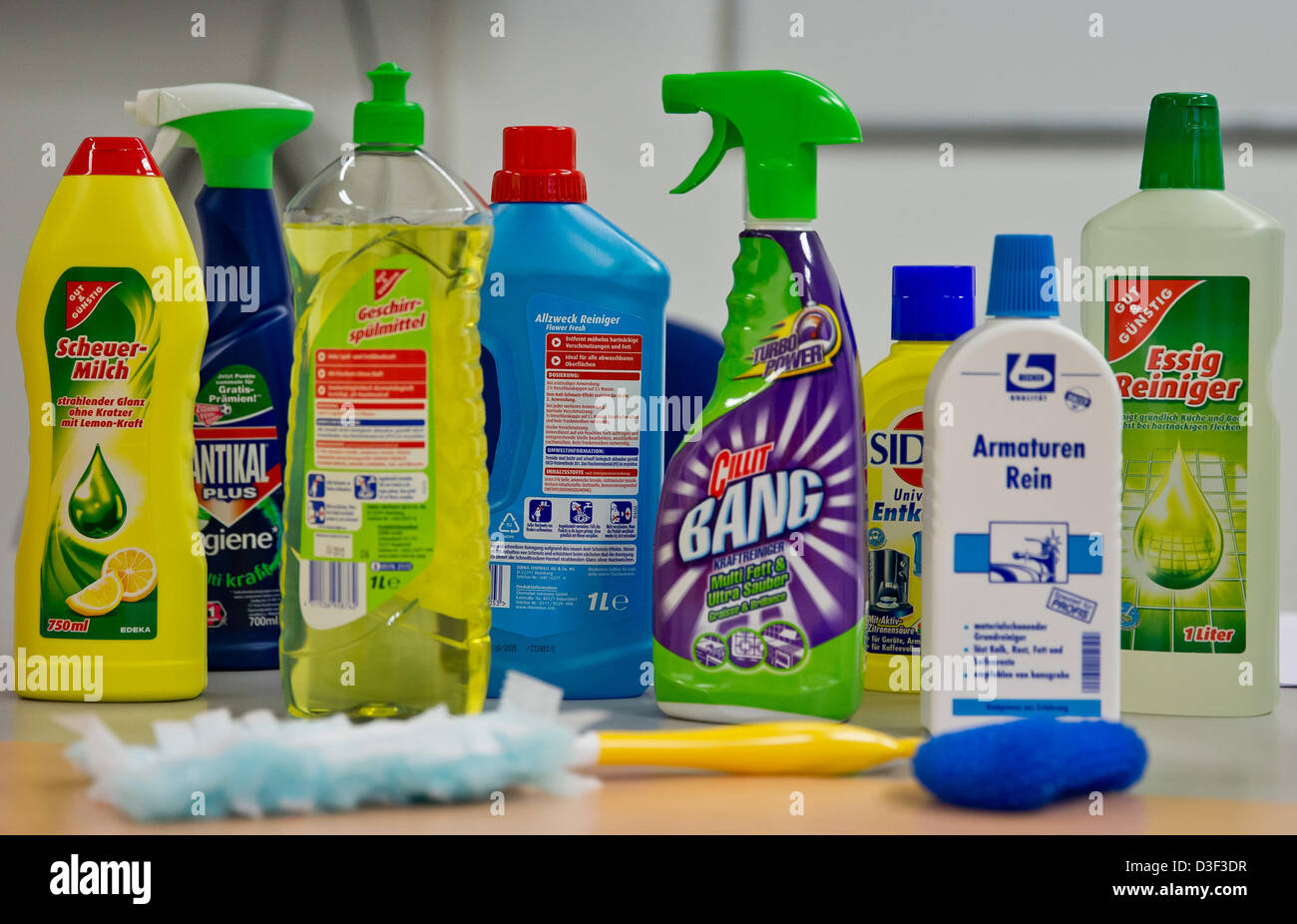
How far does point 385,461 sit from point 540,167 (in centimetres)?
25

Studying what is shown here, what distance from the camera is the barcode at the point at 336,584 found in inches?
31.7

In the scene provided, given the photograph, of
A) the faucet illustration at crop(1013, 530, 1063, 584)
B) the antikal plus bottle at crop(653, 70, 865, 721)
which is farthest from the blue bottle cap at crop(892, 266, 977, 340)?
the faucet illustration at crop(1013, 530, 1063, 584)

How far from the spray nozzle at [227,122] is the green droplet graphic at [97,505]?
0.26 metres

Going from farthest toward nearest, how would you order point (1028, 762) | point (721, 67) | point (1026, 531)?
point (721, 67) → point (1026, 531) → point (1028, 762)

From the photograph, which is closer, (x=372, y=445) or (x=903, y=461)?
(x=372, y=445)

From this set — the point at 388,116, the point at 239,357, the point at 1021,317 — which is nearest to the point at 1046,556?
the point at 1021,317

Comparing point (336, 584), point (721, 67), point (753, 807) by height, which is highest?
point (721, 67)

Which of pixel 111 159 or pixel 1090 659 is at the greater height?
pixel 111 159

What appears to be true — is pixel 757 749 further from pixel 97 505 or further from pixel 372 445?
pixel 97 505

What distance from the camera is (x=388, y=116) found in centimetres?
83

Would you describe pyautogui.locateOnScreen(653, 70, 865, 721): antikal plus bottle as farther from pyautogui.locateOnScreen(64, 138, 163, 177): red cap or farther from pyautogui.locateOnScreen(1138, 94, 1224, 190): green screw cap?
pyautogui.locateOnScreen(64, 138, 163, 177): red cap

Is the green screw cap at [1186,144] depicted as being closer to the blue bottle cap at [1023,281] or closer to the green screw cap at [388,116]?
the blue bottle cap at [1023,281]

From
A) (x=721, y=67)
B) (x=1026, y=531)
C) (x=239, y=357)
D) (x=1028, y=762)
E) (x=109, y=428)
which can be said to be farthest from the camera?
(x=721, y=67)
